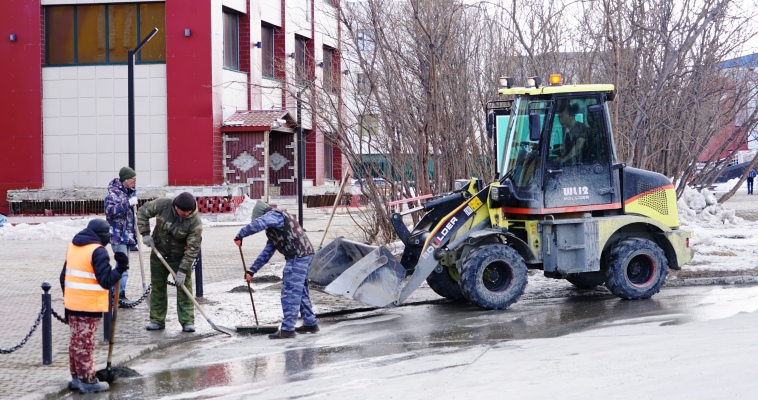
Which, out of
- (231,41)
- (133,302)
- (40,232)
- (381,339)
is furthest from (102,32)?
(381,339)

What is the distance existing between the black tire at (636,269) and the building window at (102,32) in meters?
21.8

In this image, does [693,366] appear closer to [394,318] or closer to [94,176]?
[394,318]

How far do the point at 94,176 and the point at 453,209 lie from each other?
840 inches

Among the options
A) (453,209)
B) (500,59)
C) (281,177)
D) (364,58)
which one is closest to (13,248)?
(364,58)

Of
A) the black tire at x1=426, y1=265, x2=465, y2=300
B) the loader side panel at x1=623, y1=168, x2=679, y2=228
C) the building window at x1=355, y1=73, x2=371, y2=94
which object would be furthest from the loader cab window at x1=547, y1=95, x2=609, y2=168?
the building window at x1=355, y1=73, x2=371, y2=94

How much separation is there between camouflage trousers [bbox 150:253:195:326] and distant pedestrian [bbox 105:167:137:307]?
4.98ft

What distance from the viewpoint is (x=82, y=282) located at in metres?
8.12

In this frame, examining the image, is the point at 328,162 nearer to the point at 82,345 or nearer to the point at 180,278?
the point at 180,278

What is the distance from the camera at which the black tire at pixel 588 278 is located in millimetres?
13555

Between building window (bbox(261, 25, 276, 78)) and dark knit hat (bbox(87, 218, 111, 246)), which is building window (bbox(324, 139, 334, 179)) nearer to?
building window (bbox(261, 25, 276, 78))

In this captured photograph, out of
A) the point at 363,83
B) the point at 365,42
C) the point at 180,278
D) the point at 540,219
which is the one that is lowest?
the point at 180,278

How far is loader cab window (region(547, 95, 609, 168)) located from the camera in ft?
40.1

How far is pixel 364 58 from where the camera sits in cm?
1881

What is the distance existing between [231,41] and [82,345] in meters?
26.2
